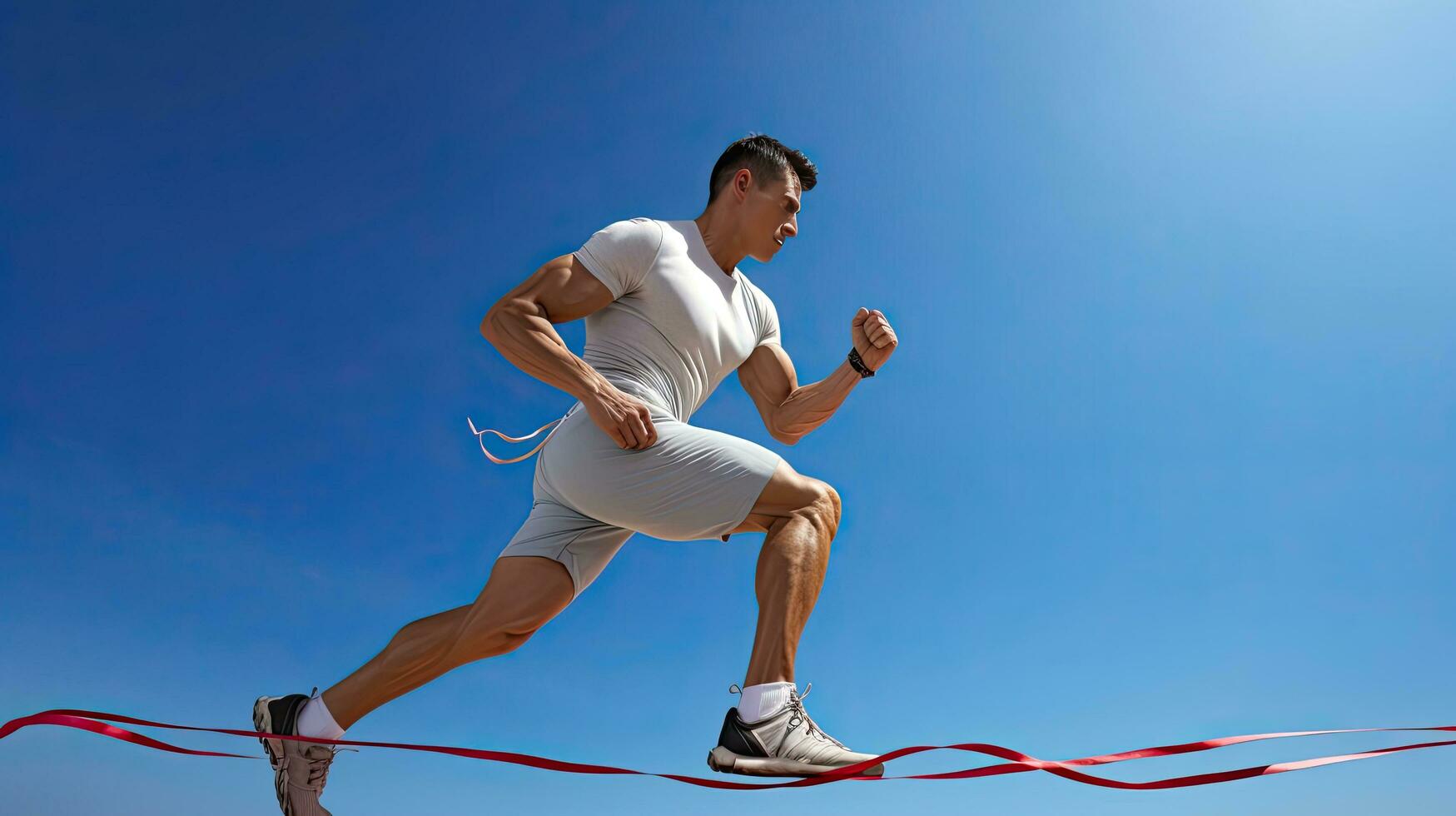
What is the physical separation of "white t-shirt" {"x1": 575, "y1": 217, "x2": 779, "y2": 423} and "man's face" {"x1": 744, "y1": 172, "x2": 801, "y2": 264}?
0.63 feet

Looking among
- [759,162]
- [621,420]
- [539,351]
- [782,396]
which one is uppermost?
[759,162]

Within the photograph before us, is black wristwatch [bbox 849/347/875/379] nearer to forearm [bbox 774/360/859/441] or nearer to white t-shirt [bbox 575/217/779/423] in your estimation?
forearm [bbox 774/360/859/441]

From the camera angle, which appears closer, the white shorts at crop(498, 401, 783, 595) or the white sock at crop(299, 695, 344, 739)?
the white shorts at crop(498, 401, 783, 595)

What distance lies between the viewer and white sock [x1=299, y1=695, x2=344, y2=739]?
3258mm

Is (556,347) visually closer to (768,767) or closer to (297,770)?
(768,767)

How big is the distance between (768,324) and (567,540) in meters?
1.15

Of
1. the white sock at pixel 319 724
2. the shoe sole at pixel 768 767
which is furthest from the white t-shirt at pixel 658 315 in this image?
the white sock at pixel 319 724

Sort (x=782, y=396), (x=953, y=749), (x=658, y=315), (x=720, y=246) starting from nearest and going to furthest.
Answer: (x=953, y=749) → (x=658, y=315) → (x=720, y=246) → (x=782, y=396)

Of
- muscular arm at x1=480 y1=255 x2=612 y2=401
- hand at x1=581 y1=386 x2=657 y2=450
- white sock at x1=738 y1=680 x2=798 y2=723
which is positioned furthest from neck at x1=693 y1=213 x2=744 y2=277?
white sock at x1=738 y1=680 x2=798 y2=723

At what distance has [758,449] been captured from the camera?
10.3ft

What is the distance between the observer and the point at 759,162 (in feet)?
12.2

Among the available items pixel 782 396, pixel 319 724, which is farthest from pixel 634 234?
pixel 319 724

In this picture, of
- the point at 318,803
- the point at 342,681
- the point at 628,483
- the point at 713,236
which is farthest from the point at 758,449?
the point at 318,803

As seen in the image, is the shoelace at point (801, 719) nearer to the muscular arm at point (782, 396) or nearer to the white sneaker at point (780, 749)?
the white sneaker at point (780, 749)
